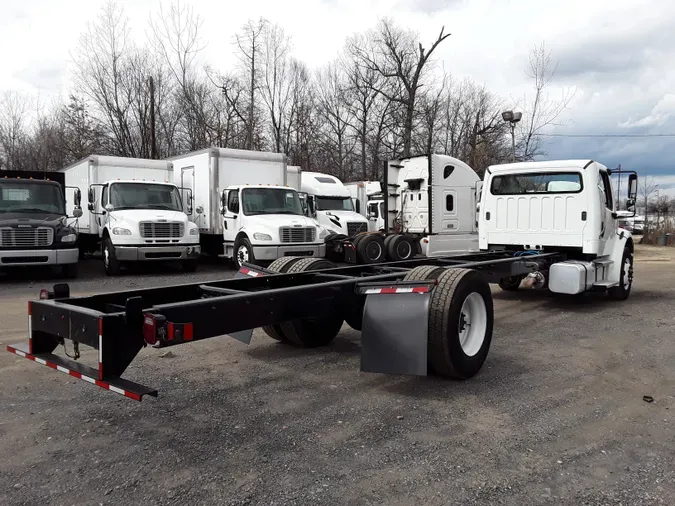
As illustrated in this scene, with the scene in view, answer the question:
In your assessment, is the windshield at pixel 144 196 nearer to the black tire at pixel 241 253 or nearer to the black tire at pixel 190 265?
the black tire at pixel 190 265

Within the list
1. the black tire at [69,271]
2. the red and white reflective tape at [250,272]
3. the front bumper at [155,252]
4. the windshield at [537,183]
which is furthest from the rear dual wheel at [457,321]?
the black tire at [69,271]

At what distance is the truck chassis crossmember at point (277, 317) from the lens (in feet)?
11.3

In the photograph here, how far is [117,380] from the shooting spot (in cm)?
338

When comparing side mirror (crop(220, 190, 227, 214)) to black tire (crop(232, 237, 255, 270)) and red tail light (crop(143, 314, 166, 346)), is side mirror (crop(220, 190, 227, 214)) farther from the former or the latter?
red tail light (crop(143, 314, 166, 346))

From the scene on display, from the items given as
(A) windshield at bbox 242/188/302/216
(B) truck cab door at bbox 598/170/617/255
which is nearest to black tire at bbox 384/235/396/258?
(A) windshield at bbox 242/188/302/216

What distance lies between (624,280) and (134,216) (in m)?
11.2

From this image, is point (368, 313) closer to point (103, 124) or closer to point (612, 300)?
point (612, 300)

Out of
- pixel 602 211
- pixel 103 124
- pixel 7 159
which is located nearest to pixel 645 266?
pixel 602 211

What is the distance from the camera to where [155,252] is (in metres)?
13.7

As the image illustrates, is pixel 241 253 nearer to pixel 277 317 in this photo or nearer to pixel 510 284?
pixel 510 284

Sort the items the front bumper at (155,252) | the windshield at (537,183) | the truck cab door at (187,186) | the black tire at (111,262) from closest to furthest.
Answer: the windshield at (537,183) < the front bumper at (155,252) < the black tire at (111,262) < the truck cab door at (187,186)

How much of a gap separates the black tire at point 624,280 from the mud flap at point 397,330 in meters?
6.67

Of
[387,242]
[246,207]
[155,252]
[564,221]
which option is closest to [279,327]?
[564,221]

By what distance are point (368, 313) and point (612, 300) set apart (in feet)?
23.5
